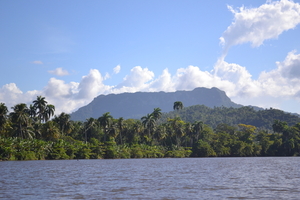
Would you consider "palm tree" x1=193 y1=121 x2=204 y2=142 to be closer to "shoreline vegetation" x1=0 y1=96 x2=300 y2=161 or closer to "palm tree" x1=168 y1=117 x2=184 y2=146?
"shoreline vegetation" x1=0 y1=96 x2=300 y2=161

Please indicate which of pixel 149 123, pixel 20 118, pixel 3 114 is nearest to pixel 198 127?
→ pixel 149 123

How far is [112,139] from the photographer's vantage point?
136625 millimetres

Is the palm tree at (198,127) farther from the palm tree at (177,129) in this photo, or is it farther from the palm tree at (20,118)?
the palm tree at (20,118)

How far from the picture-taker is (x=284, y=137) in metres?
164

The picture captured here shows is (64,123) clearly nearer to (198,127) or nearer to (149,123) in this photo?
(149,123)

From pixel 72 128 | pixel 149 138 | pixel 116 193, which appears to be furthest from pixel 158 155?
pixel 116 193

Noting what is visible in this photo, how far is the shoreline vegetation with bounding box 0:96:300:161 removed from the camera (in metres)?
93.0

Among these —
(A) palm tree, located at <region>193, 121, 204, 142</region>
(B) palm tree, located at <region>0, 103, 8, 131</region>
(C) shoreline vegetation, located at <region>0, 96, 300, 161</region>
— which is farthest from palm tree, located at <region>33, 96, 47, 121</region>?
(A) palm tree, located at <region>193, 121, 204, 142</region>

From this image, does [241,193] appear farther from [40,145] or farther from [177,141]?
[177,141]

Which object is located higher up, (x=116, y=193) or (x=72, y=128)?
(x=72, y=128)

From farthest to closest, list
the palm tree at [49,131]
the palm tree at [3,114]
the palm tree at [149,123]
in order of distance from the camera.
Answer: the palm tree at [149,123] → the palm tree at [49,131] → the palm tree at [3,114]

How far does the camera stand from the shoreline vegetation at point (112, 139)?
93000 mm

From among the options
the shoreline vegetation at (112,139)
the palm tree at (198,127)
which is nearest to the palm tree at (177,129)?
the shoreline vegetation at (112,139)

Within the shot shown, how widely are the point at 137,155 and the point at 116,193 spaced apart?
104 metres
